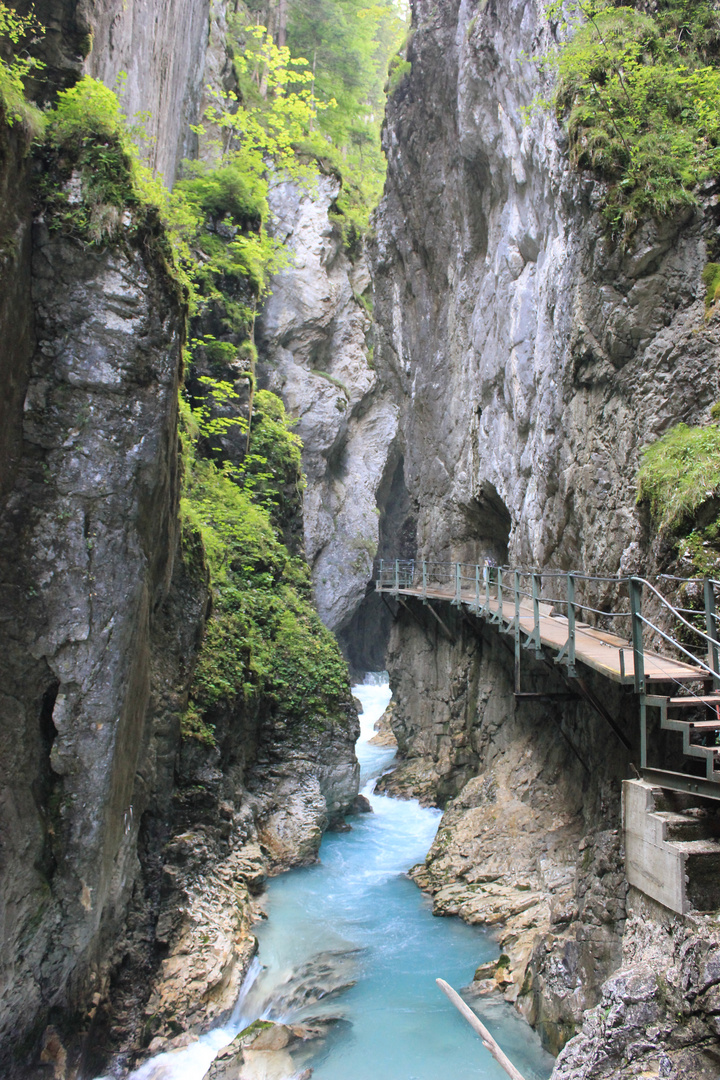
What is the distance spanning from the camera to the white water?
7.02 m

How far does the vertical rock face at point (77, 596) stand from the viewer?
20.9 feet

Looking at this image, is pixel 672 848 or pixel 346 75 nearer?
pixel 672 848

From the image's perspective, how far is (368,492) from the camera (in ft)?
94.1

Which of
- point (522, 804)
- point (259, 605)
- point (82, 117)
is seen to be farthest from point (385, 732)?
point (82, 117)

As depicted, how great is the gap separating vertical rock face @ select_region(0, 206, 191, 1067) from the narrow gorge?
0.11 ft

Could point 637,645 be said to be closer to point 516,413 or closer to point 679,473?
point 679,473

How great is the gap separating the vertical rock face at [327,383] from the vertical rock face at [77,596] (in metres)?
18.6

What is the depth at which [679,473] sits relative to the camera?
7.04 meters

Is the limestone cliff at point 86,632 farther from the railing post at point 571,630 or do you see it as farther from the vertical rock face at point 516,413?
the railing post at point 571,630

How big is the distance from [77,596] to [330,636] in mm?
9617

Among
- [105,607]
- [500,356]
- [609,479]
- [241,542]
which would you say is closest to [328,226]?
[500,356]

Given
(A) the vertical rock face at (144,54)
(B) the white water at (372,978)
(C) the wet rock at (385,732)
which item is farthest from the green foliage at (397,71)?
(B) the white water at (372,978)

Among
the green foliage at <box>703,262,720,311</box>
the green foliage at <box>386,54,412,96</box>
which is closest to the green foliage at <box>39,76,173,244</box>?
the green foliage at <box>703,262,720,311</box>

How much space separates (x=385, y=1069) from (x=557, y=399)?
9.30m
